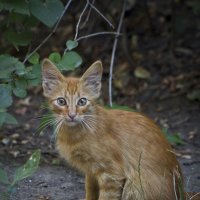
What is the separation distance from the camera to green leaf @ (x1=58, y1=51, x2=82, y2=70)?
6.02 m

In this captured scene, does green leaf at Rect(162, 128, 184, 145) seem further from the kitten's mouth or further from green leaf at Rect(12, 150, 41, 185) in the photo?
green leaf at Rect(12, 150, 41, 185)

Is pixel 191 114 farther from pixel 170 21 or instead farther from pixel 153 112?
pixel 170 21

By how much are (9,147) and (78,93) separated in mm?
2073

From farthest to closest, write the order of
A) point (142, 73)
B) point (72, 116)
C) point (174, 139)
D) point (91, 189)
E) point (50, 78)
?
point (142, 73)
point (174, 139)
point (91, 189)
point (50, 78)
point (72, 116)

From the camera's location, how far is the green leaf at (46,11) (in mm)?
6145

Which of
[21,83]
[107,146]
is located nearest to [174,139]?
[107,146]

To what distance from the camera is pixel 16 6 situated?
6055 mm

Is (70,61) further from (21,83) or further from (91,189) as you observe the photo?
(91,189)

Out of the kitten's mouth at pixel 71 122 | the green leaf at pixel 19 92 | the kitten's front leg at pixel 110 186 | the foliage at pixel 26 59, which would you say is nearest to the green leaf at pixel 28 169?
the foliage at pixel 26 59

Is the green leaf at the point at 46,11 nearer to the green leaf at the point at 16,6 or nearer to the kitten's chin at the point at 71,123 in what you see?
the green leaf at the point at 16,6

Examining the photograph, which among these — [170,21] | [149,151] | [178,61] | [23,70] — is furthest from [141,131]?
[170,21]

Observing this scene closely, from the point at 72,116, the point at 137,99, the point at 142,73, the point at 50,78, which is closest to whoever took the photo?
the point at 72,116

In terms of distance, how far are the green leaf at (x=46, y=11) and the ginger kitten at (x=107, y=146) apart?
388 mm

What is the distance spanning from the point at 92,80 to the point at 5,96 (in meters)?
0.91
